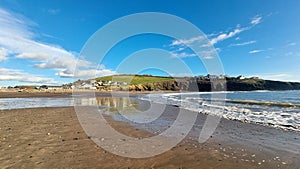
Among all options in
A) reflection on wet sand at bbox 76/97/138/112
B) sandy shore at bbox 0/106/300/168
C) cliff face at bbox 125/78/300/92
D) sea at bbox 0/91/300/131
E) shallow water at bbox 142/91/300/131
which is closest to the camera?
sandy shore at bbox 0/106/300/168

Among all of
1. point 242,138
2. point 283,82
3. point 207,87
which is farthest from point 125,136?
point 283,82

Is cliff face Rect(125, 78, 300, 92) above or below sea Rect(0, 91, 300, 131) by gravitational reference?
above

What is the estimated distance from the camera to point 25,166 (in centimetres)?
561

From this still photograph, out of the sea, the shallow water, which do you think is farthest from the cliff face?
the sea

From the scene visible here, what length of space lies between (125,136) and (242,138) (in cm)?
569

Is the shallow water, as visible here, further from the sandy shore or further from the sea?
the sandy shore

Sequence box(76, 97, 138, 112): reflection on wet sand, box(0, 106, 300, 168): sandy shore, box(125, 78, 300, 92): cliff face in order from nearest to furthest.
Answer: box(0, 106, 300, 168): sandy shore < box(76, 97, 138, 112): reflection on wet sand < box(125, 78, 300, 92): cliff face

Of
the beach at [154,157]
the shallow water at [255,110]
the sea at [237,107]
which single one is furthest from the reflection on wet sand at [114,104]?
the beach at [154,157]

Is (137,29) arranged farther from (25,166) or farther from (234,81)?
(234,81)

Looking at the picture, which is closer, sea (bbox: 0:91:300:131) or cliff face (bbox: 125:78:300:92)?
sea (bbox: 0:91:300:131)

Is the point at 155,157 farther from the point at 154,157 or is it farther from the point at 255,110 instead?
the point at 255,110

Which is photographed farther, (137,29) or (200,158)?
(137,29)

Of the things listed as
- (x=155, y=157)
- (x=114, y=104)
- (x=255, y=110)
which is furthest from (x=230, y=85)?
(x=155, y=157)

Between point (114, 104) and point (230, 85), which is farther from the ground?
point (230, 85)
